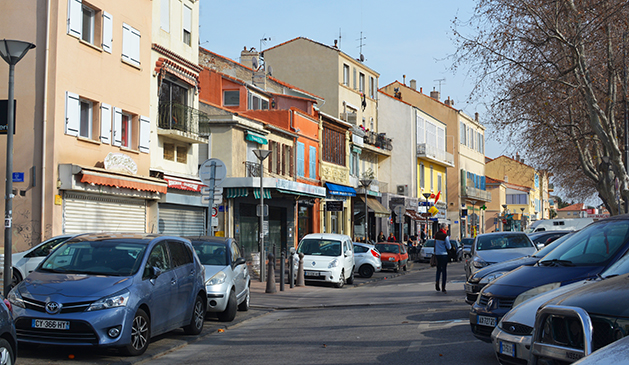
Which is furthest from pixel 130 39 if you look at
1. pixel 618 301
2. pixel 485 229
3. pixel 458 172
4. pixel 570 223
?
pixel 485 229

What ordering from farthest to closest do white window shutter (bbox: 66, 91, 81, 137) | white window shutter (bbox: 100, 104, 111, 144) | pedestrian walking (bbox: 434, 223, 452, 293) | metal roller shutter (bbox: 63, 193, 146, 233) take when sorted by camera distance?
white window shutter (bbox: 100, 104, 111, 144), metal roller shutter (bbox: 63, 193, 146, 233), white window shutter (bbox: 66, 91, 81, 137), pedestrian walking (bbox: 434, 223, 452, 293)

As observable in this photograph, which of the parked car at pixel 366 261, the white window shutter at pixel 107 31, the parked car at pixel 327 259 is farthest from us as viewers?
the parked car at pixel 366 261

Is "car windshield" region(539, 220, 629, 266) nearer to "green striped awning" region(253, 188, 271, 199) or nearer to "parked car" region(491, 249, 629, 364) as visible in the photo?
"parked car" region(491, 249, 629, 364)

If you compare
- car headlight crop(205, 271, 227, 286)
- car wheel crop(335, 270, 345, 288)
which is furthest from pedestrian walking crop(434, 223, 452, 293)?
car headlight crop(205, 271, 227, 286)

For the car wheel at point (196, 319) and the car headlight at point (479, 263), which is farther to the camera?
the car headlight at point (479, 263)

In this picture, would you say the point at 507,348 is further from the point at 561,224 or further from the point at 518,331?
the point at 561,224

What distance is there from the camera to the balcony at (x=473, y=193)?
69438 mm

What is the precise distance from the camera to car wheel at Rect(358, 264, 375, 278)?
1133 inches

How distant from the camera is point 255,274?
2748 centimetres

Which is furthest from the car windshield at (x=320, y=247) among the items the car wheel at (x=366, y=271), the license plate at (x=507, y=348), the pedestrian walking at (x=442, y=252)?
the license plate at (x=507, y=348)

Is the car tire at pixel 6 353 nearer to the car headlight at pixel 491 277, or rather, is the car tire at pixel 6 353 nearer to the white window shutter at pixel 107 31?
the car headlight at pixel 491 277

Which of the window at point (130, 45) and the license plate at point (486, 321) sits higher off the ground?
the window at point (130, 45)

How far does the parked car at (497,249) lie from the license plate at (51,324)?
10.4 meters

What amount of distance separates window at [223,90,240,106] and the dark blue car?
2824 centimetres
